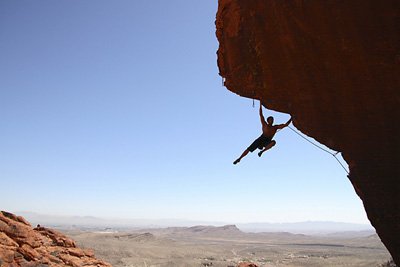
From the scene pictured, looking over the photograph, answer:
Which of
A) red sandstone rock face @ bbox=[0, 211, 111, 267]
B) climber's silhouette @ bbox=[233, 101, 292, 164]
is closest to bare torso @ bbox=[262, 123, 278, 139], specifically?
climber's silhouette @ bbox=[233, 101, 292, 164]

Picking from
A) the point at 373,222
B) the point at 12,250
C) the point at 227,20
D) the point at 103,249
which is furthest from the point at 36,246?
the point at 103,249

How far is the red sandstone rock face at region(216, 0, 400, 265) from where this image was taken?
25.3 ft

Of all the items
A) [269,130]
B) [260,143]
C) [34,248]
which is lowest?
[34,248]

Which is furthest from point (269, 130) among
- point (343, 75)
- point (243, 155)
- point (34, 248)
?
point (34, 248)

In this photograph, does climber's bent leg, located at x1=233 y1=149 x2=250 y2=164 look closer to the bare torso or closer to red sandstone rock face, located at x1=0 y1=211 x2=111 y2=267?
the bare torso

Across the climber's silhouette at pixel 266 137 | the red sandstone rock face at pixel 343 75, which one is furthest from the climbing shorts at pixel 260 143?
the red sandstone rock face at pixel 343 75

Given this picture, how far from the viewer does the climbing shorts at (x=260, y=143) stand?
10.3m

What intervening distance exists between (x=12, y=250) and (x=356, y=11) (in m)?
13.8

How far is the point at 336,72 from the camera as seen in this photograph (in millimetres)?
8438

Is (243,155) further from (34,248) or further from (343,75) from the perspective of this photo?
(34,248)

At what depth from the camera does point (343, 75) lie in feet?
27.5

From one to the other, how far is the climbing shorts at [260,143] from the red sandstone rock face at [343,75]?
1.03 metres

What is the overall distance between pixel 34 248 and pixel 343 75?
13303mm

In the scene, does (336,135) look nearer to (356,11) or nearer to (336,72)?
(336,72)
